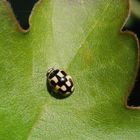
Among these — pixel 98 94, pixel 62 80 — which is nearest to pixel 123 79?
pixel 98 94

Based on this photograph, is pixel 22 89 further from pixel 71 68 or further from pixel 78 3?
pixel 78 3

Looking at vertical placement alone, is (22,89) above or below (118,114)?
above

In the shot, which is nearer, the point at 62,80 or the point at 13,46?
the point at 13,46
